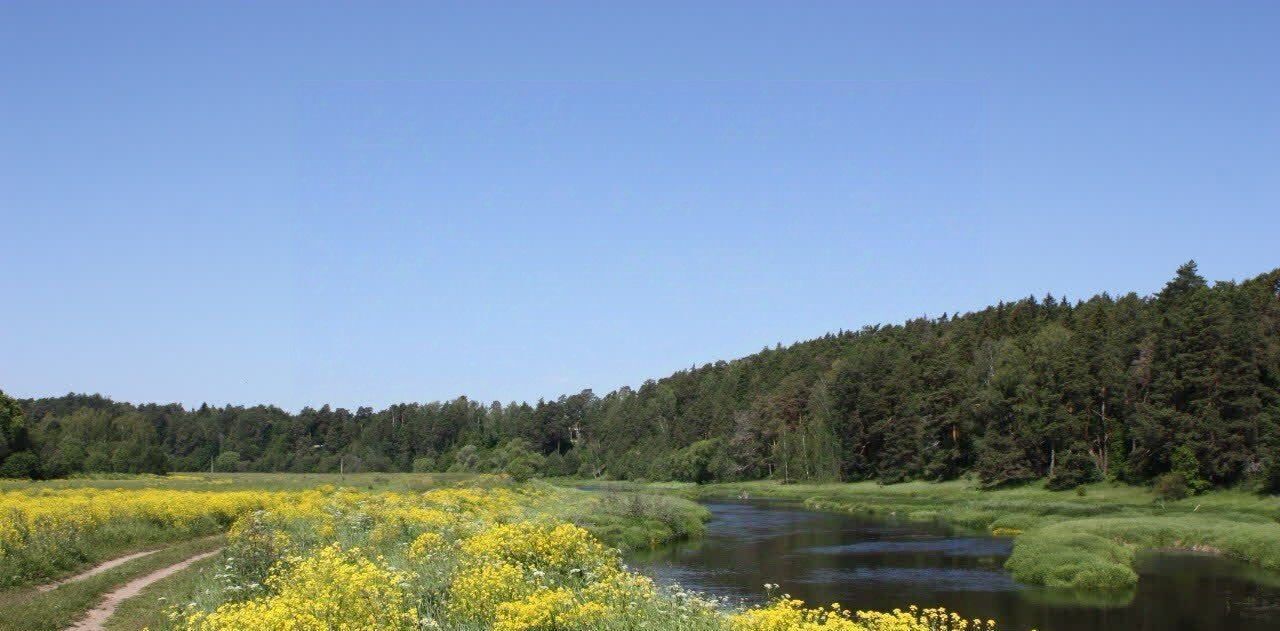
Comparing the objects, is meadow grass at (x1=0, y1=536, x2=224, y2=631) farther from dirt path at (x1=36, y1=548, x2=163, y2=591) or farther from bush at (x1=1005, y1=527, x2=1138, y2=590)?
bush at (x1=1005, y1=527, x2=1138, y2=590)

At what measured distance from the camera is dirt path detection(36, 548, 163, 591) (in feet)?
77.6

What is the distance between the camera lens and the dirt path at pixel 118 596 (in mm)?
18859

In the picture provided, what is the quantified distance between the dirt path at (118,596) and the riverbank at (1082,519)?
29008mm

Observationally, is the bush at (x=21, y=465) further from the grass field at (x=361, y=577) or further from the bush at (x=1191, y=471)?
the bush at (x=1191, y=471)

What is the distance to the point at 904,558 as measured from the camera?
144 feet

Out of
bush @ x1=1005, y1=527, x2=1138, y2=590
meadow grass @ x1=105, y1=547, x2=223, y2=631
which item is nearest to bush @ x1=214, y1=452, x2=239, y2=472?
bush @ x1=1005, y1=527, x2=1138, y2=590

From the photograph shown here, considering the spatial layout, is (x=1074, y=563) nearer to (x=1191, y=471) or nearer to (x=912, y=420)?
(x=1191, y=471)

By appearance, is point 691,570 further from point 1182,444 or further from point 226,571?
point 1182,444

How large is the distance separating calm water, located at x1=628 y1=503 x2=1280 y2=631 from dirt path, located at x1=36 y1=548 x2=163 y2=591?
53.2 ft

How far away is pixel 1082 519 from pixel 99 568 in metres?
48.1

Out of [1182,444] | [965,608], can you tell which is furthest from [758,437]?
[965,608]

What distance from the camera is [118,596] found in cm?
2202

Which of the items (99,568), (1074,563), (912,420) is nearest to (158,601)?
(99,568)

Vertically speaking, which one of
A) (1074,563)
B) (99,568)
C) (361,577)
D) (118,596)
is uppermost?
(361,577)
